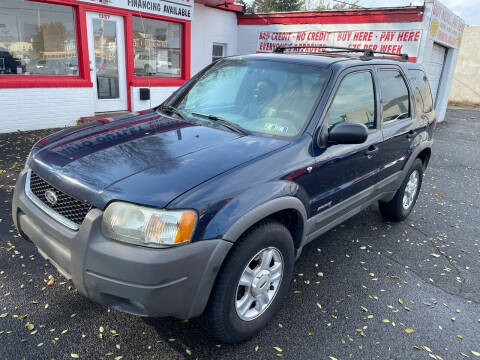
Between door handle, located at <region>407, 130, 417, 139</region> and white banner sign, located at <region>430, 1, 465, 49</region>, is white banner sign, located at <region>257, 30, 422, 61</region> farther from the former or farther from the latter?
door handle, located at <region>407, 130, 417, 139</region>

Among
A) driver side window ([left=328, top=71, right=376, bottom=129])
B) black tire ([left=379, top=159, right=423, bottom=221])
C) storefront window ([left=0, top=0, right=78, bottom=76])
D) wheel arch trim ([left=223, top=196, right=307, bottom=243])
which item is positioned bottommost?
black tire ([left=379, top=159, right=423, bottom=221])

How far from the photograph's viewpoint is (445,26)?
11.6 meters

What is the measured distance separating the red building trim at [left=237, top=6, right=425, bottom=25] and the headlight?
35.5 feet

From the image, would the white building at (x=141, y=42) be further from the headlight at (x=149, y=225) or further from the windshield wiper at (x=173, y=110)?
the headlight at (x=149, y=225)

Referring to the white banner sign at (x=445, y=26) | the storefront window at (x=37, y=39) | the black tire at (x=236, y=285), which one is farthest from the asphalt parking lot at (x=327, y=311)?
the white banner sign at (x=445, y=26)

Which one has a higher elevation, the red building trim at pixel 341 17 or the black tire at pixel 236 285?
the red building trim at pixel 341 17

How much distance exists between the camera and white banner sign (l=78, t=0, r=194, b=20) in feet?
28.8

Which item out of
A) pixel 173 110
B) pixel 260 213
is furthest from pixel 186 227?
pixel 173 110

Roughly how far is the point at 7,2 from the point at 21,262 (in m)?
6.46

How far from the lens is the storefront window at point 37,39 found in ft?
24.7

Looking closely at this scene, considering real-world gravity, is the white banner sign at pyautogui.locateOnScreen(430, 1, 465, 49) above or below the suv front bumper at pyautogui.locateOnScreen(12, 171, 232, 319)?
above

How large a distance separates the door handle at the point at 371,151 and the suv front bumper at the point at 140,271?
6.15 ft

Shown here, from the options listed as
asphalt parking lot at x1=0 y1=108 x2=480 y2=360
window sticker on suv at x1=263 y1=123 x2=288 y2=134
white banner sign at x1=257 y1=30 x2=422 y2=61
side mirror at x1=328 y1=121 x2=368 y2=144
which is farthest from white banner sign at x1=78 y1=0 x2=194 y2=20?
side mirror at x1=328 y1=121 x2=368 y2=144

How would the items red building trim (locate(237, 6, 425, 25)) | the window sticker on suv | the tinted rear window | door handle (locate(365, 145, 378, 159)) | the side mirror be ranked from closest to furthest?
the side mirror < the window sticker on suv < door handle (locate(365, 145, 378, 159)) < the tinted rear window < red building trim (locate(237, 6, 425, 25))
